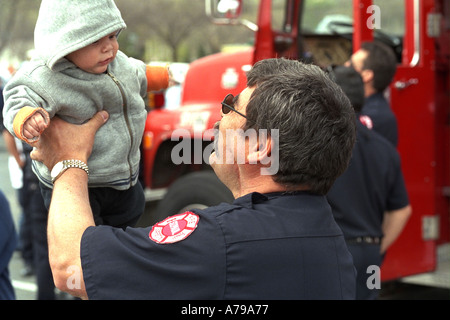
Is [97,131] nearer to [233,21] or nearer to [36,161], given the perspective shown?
[36,161]

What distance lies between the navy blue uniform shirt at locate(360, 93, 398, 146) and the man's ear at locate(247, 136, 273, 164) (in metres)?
2.49

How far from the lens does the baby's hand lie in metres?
1.60

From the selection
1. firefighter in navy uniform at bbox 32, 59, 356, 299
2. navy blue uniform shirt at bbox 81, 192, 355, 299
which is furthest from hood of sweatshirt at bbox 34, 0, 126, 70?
navy blue uniform shirt at bbox 81, 192, 355, 299

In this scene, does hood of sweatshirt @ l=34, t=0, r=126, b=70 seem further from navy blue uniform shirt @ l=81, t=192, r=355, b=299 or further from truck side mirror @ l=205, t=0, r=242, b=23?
truck side mirror @ l=205, t=0, r=242, b=23

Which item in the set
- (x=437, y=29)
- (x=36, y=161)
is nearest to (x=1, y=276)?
(x=36, y=161)

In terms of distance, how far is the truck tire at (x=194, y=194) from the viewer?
4.62m

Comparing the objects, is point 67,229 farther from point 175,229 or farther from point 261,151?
point 261,151

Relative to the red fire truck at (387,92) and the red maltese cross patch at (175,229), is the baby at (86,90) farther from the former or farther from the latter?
the red fire truck at (387,92)

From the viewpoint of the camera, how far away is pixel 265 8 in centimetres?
503

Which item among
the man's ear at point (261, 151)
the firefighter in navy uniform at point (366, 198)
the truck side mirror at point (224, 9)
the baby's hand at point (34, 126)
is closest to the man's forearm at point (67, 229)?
the baby's hand at point (34, 126)

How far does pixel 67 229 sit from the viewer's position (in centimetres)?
154

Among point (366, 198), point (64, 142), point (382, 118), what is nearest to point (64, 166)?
point (64, 142)

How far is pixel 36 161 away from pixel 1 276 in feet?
4.01

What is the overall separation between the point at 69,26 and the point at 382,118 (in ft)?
8.83
